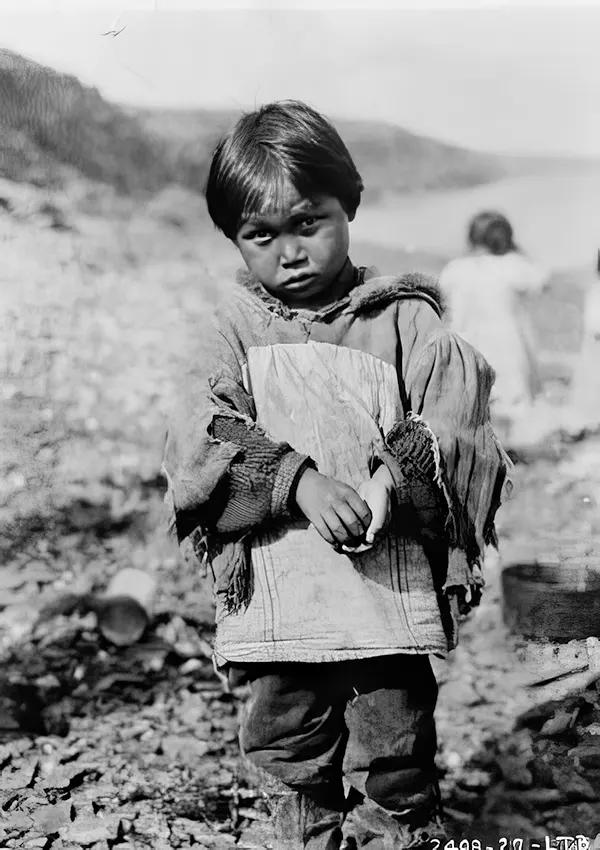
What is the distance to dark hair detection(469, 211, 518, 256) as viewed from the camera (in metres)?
2.21

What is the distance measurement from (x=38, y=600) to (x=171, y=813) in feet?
1.96

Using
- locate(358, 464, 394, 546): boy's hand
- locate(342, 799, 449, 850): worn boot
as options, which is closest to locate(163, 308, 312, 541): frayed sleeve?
locate(358, 464, 394, 546): boy's hand

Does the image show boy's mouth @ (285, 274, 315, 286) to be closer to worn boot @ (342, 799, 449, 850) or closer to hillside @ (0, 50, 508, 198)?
hillside @ (0, 50, 508, 198)

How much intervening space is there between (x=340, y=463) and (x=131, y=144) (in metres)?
0.94

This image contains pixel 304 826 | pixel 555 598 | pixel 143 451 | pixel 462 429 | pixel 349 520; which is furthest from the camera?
pixel 143 451

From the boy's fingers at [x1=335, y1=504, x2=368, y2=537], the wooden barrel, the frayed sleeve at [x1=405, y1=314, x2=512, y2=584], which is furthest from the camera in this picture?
the wooden barrel

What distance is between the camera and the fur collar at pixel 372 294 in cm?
180

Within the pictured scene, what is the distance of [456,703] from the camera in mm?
2361

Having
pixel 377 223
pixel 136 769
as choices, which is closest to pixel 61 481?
pixel 136 769

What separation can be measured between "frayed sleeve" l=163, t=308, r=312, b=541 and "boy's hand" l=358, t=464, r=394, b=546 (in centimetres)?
11

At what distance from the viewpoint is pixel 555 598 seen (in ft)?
6.97

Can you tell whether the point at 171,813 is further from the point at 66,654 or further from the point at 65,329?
the point at 65,329

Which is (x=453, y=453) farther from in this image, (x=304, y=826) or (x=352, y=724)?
(x=304, y=826)

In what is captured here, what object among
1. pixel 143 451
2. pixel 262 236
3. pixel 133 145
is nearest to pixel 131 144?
pixel 133 145
